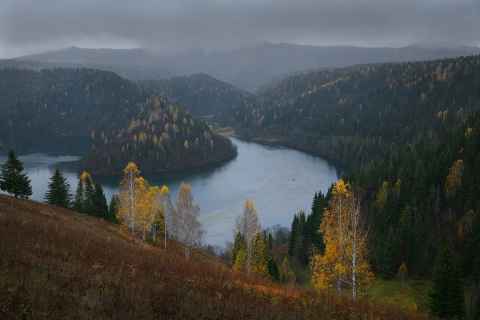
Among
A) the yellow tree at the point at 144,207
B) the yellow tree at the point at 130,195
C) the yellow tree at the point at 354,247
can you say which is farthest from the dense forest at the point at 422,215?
the yellow tree at the point at 354,247

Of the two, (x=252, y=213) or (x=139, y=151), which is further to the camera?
→ (x=139, y=151)

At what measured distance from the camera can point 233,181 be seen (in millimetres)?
129125

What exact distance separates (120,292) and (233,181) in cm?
12019

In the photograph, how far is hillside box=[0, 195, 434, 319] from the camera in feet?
25.5

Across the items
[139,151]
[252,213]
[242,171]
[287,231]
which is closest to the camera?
[252,213]

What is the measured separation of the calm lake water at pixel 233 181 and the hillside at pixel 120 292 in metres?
63.0

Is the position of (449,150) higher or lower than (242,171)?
higher

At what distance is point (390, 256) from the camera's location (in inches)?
2135

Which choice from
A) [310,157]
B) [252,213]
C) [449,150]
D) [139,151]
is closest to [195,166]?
[139,151]

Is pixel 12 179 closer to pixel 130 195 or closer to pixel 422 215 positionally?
pixel 130 195

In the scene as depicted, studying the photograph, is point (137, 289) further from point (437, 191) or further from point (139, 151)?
point (139, 151)

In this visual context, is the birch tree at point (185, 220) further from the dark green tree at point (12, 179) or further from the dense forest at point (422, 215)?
the dark green tree at point (12, 179)

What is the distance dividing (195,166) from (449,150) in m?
116

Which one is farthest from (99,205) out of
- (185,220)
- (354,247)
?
(354,247)
